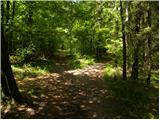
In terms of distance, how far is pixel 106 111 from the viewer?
1044cm

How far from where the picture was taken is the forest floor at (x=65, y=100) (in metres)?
9.78

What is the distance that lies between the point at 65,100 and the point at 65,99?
0.15m

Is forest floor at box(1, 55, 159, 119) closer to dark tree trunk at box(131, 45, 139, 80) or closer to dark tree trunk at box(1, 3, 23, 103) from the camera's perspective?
dark tree trunk at box(1, 3, 23, 103)

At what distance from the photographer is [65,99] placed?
458 inches

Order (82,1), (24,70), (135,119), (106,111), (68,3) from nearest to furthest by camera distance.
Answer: (135,119) < (106,111) < (24,70) < (68,3) < (82,1)

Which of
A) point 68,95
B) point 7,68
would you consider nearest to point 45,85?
point 68,95

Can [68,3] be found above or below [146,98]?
above

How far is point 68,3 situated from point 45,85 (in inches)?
300

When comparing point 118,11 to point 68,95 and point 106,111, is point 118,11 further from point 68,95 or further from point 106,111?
point 106,111

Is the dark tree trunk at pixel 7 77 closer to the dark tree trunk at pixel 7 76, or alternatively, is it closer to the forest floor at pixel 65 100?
the dark tree trunk at pixel 7 76

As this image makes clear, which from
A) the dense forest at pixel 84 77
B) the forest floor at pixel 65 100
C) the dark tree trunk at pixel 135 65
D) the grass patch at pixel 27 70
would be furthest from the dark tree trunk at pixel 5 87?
the dark tree trunk at pixel 135 65

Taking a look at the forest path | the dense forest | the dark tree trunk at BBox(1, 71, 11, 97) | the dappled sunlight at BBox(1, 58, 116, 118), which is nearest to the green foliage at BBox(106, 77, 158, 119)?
the dense forest

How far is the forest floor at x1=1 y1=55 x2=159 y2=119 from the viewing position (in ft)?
32.1

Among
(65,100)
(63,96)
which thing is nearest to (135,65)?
(63,96)
